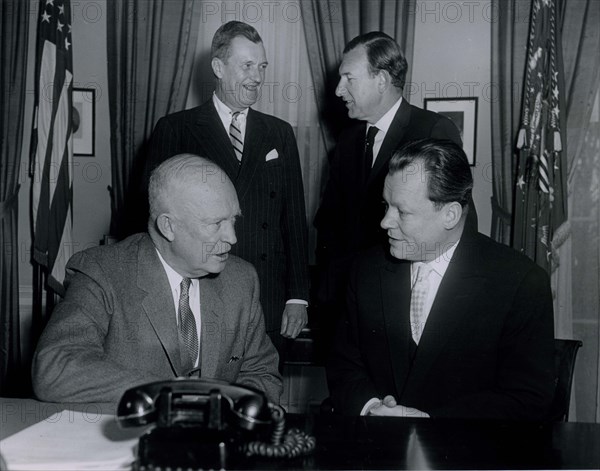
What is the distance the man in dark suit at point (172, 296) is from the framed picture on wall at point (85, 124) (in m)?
3.46

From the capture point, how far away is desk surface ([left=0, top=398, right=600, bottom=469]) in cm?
141

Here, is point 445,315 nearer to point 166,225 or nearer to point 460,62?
point 166,225

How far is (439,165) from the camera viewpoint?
7.34 feet

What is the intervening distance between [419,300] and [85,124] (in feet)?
12.8

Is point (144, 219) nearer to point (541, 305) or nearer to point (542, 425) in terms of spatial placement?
point (541, 305)

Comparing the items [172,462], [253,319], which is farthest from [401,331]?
[172,462]

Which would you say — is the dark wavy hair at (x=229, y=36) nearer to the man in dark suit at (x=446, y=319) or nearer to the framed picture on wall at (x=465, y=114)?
the man in dark suit at (x=446, y=319)

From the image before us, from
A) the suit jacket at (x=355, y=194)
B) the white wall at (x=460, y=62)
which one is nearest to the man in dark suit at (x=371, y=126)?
the suit jacket at (x=355, y=194)

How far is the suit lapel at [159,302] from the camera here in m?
2.13

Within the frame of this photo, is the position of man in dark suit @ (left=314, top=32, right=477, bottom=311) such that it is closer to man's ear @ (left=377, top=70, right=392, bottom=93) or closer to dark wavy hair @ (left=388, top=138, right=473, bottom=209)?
man's ear @ (left=377, top=70, right=392, bottom=93)

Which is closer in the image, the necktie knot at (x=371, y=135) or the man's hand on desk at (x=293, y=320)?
the man's hand on desk at (x=293, y=320)

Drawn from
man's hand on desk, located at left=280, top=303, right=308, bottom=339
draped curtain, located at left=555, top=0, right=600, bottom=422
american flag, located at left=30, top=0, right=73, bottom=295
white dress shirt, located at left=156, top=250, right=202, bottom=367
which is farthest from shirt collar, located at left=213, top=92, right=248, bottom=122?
draped curtain, located at left=555, top=0, right=600, bottom=422

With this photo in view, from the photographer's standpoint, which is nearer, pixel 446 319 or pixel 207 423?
pixel 207 423

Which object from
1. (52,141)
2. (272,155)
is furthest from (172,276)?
(52,141)
